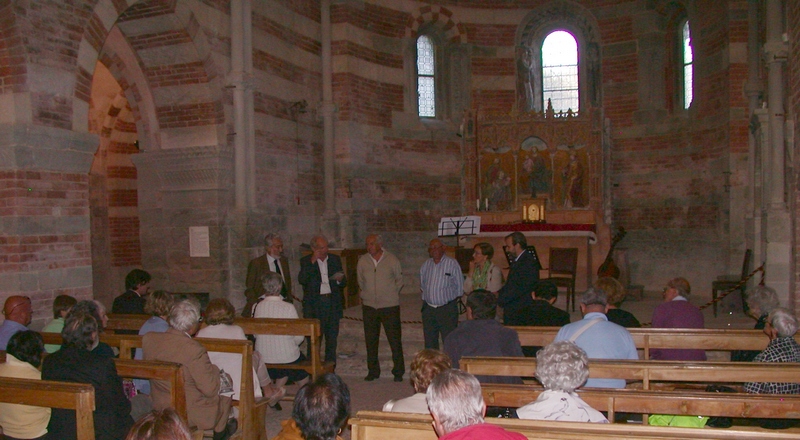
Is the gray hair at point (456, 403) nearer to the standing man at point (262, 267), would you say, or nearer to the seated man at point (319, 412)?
the seated man at point (319, 412)

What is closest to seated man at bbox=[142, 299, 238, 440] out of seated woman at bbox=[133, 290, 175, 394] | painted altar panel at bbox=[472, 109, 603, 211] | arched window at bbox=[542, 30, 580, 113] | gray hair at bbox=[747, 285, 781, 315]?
seated woman at bbox=[133, 290, 175, 394]

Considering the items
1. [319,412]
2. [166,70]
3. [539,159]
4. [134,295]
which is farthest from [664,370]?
[539,159]

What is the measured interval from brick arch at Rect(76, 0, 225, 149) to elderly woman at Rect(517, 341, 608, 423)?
8.00 meters

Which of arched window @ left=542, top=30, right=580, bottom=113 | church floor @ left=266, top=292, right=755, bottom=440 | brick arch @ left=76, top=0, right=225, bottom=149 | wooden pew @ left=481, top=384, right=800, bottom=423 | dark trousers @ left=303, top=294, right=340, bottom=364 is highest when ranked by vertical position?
arched window @ left=542, top=30, right=580, bottom=113

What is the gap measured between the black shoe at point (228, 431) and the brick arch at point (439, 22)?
36.5 feet

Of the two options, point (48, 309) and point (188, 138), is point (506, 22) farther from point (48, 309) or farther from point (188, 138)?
point (48, 309)

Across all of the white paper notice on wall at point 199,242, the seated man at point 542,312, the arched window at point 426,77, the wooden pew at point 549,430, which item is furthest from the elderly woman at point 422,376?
the arched window at point 426,77

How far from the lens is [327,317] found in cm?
802

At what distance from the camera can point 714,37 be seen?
13.4m

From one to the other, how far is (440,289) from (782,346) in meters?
3.68

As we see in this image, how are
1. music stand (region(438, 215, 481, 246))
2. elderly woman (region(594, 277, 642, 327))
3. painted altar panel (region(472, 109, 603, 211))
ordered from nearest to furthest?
elderly woman (region(594, 277, 642, 327))
music stand (region(438, 215, 481, 246))
painted altar panel (region(472, 109, 603, 211))

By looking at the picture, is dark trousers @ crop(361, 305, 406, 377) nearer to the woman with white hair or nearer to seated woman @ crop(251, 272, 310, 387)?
seated woman @ crop(251, 272, 310, 387)

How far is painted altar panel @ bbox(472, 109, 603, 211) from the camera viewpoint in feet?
43.9

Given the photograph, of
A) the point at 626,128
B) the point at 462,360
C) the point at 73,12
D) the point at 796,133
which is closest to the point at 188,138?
the point at 73,12
